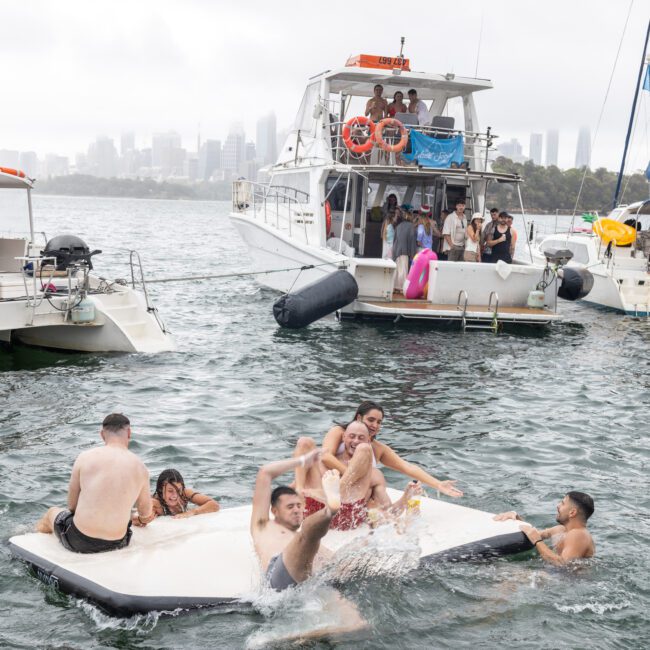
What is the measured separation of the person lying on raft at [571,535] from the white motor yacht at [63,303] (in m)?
8.16

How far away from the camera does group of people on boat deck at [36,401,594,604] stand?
19.4ft

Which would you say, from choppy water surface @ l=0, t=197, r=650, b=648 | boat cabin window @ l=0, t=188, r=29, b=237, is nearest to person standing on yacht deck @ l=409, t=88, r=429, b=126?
choppy water surface @ l=0, t=197, r=650, b=648

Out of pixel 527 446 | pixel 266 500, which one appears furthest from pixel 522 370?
pixel 266 500

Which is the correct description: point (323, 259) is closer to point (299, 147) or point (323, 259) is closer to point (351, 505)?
point (299, 147)

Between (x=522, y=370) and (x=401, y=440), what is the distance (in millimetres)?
4478

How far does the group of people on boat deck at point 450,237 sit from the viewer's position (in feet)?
57.8

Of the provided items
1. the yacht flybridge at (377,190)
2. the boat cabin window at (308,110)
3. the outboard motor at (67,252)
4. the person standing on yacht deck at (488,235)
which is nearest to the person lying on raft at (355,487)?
the outboard motor at (67,252)

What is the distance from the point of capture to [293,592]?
5926 mm

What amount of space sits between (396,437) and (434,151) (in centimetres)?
926

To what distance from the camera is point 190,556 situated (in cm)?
646

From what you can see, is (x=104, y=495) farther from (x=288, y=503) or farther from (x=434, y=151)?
(x=434, y=151)

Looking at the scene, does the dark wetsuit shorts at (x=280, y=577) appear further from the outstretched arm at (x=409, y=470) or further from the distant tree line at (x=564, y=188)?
the distant tree line at (x=564, y=188)

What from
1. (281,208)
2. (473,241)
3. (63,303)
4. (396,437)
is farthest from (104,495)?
(281,208)

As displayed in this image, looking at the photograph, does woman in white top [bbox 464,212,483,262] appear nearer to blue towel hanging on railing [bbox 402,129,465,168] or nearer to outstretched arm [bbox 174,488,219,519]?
blue towel hanging on railing [bbox 402,129,465,168]
